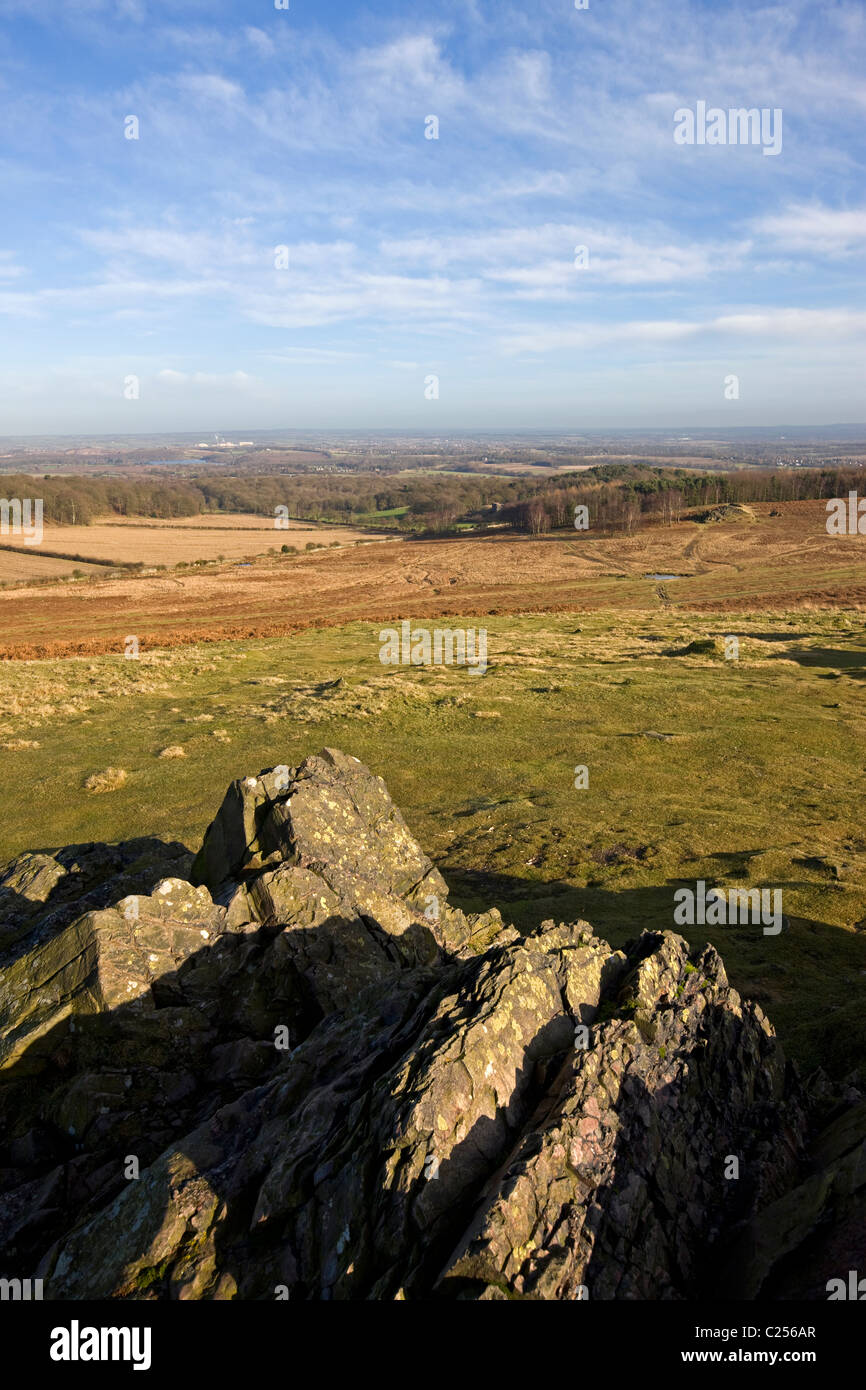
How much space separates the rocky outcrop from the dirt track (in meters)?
53.1

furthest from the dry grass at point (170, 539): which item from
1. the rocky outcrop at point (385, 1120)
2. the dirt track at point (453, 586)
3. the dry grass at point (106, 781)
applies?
the rocky outcrop at point (385, 1120)

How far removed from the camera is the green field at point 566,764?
17.2 meters

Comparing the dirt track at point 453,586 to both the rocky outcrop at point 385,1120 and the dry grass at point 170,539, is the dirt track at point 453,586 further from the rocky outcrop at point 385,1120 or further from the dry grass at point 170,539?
the rocky outcrop at point 385,1120

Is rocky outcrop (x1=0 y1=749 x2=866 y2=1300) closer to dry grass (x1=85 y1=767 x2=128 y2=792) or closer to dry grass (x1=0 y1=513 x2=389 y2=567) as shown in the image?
dry grass (x1=85 y1=767 x2=128 y2=792)

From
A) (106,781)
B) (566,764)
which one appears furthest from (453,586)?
(106,781)

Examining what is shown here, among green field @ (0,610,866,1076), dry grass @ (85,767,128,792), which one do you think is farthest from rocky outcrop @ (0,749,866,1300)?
dry grass @ (85,767,128,792)

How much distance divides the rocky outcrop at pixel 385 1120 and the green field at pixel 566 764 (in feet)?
14.5

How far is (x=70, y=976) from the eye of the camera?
391 inches

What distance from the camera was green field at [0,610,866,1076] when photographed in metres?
17.2

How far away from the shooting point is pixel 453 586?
94125 mm

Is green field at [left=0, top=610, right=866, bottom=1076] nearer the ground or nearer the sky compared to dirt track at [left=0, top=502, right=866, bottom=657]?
nearer the ground

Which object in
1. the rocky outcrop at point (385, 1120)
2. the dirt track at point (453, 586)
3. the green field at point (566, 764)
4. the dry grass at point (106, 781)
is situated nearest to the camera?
the rocky outcrop at point (385, 1120)
